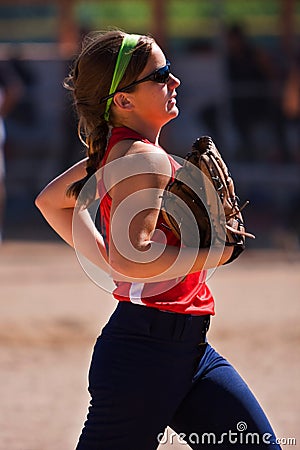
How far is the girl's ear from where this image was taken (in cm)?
280

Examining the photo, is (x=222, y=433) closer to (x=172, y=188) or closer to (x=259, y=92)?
(x=172, y=188)

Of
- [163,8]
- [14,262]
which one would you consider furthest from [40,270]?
[163,8]

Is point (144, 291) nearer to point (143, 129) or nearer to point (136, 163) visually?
point (136, 163)

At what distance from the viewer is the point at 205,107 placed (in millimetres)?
12297

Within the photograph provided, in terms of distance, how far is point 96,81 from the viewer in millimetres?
2783

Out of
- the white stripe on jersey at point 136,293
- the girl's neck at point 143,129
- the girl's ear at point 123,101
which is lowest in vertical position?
the white stripe on jersey at point 136,293

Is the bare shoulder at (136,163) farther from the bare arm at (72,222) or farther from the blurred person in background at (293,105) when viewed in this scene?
the blurred person in background at (293,105)

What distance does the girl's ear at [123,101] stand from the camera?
2.80m

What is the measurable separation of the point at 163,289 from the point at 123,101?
0.56 m

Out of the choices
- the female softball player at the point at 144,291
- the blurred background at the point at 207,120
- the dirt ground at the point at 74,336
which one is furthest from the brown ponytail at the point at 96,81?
the blurred background at the point at 207,120

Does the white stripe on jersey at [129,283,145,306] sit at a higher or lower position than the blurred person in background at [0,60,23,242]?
lower

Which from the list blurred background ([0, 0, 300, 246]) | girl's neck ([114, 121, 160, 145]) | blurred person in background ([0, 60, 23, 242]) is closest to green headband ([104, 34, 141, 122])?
girl's neck ([114, 121, 160, 145])

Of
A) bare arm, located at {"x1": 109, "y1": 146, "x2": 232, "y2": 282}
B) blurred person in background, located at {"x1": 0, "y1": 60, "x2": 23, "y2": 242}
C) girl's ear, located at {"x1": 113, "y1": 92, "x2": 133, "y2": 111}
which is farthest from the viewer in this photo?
blurred person in background, located at {"x1": 0, "y1": 60, "x2": 23, "y2": 242}

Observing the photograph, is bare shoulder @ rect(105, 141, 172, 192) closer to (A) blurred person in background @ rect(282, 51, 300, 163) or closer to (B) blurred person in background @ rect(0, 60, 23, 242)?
(B) blurred person in background @ rect(0, 60, 23, 242)
